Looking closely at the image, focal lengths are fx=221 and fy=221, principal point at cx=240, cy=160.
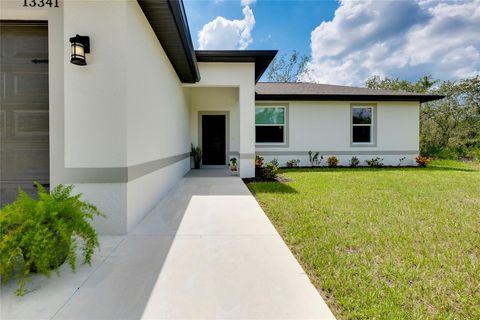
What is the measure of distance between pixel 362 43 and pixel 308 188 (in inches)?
471

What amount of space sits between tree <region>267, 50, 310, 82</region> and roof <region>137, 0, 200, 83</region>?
2082cm

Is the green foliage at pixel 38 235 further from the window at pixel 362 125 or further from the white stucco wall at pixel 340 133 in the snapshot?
the window at pixel 362 125

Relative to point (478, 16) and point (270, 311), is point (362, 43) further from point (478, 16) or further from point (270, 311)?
point (270, 311)

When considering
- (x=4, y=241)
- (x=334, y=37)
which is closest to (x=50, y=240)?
(x=4, y=241)

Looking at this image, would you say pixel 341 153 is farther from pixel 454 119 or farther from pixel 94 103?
pixel 454 119

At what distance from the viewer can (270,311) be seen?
5.91 feet

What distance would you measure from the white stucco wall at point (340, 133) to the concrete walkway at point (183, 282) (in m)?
8.00

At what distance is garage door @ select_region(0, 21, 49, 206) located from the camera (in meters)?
3.39

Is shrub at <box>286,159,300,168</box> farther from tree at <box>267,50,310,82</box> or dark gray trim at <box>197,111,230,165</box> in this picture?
tree at <box>267,50,310,82</box>

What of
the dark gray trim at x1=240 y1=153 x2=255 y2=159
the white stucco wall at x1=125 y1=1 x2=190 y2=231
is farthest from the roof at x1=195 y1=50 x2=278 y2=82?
the dark gray trim at x1=240 y1=153 x2=255 y2=159

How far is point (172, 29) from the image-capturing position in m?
4.38

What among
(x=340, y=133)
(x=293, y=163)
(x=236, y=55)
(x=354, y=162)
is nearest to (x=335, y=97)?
(x=340, y=133)

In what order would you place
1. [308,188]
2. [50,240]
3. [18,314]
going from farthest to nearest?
[308,188] < [50,240] < [18,314]

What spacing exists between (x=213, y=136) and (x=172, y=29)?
6670mm
